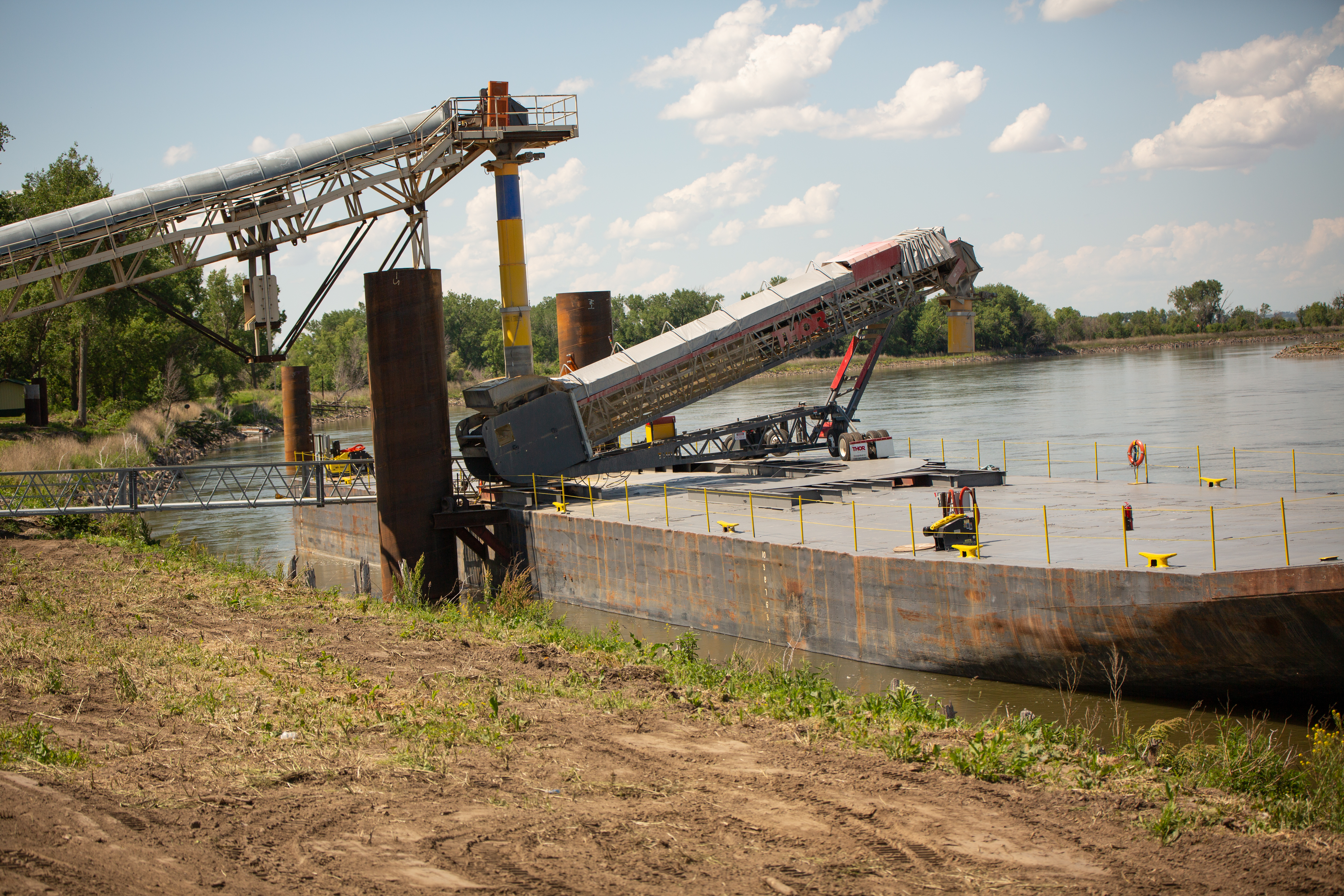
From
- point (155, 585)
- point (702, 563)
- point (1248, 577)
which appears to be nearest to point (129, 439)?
point (155, 585)

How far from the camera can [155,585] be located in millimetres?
19266

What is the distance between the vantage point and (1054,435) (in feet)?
169

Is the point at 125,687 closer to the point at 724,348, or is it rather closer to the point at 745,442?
the point at 724,348

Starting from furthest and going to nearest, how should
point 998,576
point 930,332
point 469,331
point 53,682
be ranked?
point 469,331 < point 930,332 < point 998,576 < point 53,682

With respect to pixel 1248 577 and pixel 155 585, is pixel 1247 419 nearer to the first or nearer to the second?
pixel 1248 577

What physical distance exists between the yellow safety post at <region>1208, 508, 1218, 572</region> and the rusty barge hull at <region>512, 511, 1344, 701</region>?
334mm

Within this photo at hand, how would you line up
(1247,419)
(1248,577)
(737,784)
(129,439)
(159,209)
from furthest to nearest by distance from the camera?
(129,439) → (1247,419) → (159,209) → (1248,577) → (737,784)

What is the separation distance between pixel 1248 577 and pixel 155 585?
755 inches

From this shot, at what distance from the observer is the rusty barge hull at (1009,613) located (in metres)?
14.0

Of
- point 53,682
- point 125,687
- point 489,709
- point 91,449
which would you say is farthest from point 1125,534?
point 91,449

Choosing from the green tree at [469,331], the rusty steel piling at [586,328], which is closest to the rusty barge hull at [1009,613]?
the rusty steel piling at [586,328]

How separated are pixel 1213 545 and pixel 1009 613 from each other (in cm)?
334

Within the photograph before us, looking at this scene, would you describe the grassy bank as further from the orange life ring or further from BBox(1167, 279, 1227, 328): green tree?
BBox(1167, 279, 1227, 328): green tree

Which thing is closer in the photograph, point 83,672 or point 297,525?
point 83,672
